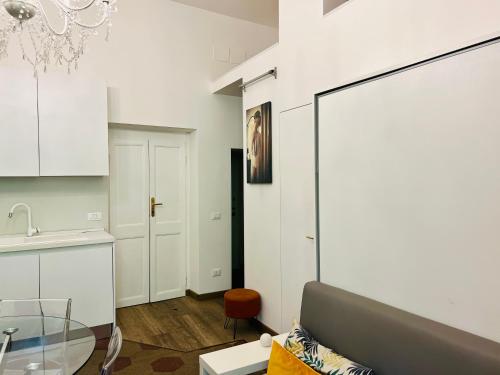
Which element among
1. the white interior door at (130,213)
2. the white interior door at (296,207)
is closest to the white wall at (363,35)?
Result: the white interior door at (296,207)

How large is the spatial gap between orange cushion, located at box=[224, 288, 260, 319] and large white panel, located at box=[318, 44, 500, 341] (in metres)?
1.65

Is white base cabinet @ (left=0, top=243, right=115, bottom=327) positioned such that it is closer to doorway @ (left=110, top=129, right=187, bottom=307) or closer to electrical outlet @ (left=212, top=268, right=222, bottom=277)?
doorway @ (left=110, top=129, right=187, bottom=307)

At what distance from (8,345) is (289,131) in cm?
262

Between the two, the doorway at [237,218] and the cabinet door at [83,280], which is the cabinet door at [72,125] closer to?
the cabinet door at [83,280]

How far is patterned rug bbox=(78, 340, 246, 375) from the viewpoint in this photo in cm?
284

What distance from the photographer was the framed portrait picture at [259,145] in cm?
342

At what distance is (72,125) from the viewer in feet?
11.3

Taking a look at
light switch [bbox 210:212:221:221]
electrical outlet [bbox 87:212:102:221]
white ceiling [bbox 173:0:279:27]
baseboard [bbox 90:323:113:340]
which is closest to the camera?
baseboard [bbox 90:323:113:340]

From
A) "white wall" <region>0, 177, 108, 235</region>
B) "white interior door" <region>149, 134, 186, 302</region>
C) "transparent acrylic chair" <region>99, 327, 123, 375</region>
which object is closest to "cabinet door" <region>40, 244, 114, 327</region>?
"white wall" <region>0, 177, 108, 235</region>

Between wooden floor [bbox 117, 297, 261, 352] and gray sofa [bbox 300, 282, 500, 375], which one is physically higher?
gray sofa [bbox 300, 282, 500, 375]

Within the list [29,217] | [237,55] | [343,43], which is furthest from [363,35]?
[29,217]

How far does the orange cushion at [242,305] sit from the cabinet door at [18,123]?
2.31 m

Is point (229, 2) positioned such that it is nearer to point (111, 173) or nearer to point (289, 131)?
point (289, 131)

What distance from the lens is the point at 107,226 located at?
158 inches
